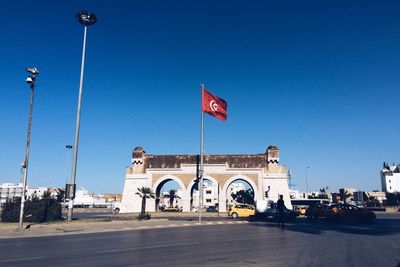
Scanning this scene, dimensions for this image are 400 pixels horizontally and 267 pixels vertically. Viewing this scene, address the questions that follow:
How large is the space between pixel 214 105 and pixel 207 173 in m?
21.5

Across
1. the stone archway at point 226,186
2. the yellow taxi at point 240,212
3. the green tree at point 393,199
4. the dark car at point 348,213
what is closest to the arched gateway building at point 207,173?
the stone archway at point 226,186

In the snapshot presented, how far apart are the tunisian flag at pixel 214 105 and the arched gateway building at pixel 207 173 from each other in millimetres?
19162

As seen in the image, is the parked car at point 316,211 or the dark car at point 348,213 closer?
the dark car at point 348,213

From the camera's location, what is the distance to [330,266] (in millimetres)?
8055

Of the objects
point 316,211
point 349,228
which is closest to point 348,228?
point 349,228

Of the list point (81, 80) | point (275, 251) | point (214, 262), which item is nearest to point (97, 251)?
point (214, 262)

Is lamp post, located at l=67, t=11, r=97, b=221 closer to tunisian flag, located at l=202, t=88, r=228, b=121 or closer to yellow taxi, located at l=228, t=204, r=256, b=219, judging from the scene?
tunisian flag, located at l=202, t=88, r=228, b=121

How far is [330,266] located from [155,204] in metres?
45.4

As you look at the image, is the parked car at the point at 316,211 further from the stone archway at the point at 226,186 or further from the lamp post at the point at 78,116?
the lamp post at the point at 78,116

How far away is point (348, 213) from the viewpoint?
26.7 m

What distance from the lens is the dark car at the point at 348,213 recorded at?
25859mm

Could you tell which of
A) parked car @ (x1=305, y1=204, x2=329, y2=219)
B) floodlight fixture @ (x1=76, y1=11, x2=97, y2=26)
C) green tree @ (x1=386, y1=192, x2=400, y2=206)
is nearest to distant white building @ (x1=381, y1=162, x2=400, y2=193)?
green tree @ (x1=386, y1=192, x2=400, y2=206)

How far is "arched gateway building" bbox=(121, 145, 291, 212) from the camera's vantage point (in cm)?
4959

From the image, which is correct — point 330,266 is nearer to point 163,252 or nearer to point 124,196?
point 163,252
